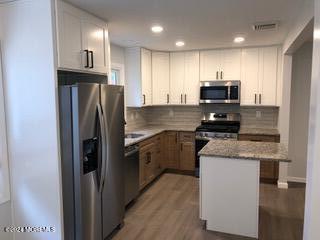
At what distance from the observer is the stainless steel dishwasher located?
3.38 metres

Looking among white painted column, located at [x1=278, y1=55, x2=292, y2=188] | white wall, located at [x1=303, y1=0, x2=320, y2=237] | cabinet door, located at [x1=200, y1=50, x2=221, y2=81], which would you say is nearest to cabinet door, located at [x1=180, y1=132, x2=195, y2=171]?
cabinet door, located at [x1=200, y1=50, x2=221, y2=81]

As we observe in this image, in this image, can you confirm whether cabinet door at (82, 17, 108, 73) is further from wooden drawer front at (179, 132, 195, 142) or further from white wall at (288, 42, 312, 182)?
white wall at (288, 42, 312, 182)

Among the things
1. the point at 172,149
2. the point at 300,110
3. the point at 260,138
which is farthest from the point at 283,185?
the point at 172,149

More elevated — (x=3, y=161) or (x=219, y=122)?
(x=219, y=122)

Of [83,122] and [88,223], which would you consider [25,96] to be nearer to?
[83,122]

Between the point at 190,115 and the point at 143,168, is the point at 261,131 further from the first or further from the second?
the point at 143,168

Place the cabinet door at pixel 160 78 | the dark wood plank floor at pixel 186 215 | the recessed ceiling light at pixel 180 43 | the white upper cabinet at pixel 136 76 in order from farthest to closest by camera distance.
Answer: the cabinet door at pixel 160 78 < the white upper cabinet at pixel 136 76 < the recessed ceiling light at pixel 180 43 < the dark wood plank floor at pixel 186 215

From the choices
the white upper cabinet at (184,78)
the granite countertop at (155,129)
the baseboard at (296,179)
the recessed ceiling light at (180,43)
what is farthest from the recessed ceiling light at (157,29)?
the baseboard at (296,179)

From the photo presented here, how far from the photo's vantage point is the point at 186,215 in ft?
11.1

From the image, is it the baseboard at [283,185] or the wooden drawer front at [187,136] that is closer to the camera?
the baseboard at [283,185]

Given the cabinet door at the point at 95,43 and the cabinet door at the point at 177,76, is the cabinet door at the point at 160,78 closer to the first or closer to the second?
the cabinet door at the point at 177,76

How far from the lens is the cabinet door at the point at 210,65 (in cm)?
489

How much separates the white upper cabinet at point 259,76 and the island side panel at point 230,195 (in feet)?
7.40

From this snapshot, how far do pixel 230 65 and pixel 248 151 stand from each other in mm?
2333
